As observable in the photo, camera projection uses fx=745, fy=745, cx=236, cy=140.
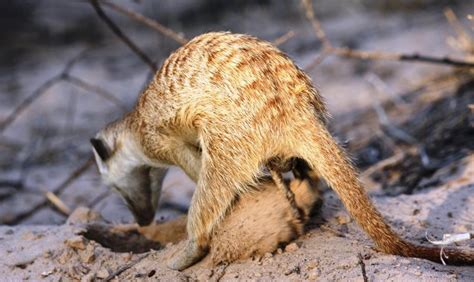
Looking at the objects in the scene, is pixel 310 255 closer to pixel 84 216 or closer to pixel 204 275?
pixel 204 275

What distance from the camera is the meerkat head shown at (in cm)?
368

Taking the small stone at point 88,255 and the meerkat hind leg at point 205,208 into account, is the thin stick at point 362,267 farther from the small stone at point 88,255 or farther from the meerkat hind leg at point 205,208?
the small stone at point 88,255


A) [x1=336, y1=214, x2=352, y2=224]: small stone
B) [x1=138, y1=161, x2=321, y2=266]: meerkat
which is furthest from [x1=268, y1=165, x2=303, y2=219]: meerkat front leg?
[x1=336, y1=214, x2=352, y2=224]: small stone

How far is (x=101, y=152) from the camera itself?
3754 mm

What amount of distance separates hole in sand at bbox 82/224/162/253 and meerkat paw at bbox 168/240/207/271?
0.61 meters

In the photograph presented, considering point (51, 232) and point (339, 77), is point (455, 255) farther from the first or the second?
point (339, 77)

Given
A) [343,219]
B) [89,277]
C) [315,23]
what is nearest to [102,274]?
[89,277]

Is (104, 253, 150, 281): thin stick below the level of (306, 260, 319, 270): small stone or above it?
below

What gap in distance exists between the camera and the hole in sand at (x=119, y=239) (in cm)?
350

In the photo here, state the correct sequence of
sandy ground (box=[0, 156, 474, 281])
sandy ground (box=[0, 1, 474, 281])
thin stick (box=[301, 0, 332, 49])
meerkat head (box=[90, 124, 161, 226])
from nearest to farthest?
sandy ground (box=[0, 156, 474, 281]), sandy ground (box=[0, 1, 474, 281]), meerkat head (box=[90, 124, 161, 226]), thin stick (box=[301, 0, 332, 49])

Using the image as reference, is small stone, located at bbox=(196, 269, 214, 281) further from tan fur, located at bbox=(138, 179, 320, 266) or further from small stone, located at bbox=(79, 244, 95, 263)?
small stone, located at bbox=(79, 244, 95, 263)

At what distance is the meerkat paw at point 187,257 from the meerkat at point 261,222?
0.04 m

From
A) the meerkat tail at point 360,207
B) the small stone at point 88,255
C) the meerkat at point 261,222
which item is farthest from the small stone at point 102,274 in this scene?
the meerkat tail at point 360,207

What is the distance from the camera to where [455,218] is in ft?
10.6
